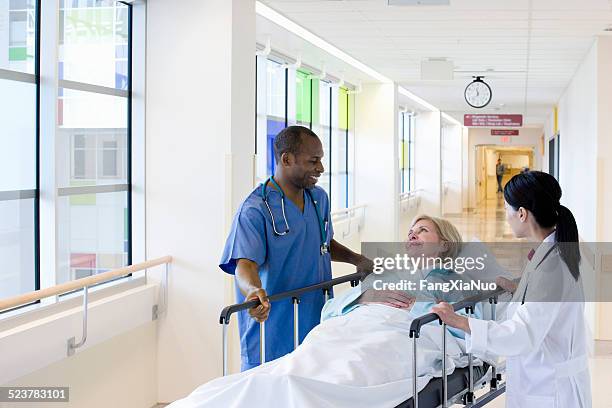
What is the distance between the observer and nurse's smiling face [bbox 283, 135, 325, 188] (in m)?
3.63

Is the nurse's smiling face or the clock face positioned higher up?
the clock face

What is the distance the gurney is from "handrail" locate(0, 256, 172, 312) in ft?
3.30

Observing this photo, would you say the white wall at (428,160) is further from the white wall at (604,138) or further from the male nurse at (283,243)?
the male nurse at (283,243)

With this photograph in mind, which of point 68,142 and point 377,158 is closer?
point 68,142

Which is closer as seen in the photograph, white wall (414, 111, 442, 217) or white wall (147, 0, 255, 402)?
white wall (147, 0, 255, 402)

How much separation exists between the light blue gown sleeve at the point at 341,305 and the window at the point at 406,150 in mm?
14368

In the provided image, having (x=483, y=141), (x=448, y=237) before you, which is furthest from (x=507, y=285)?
(x=483, y=141)

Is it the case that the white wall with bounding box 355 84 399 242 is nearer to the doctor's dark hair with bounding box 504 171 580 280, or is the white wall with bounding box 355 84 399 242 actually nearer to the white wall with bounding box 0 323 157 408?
the white wall with bounding box 0 323 157 408

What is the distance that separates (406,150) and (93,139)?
14595 mm

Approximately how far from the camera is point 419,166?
20.7 m

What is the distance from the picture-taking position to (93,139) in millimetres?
5125

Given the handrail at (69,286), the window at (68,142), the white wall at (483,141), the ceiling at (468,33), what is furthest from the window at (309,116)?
the white wall at (483,141)

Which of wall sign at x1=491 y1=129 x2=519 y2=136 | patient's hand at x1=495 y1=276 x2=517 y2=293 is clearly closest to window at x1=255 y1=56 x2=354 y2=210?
patient's hand at x1=495 y1=276 x2=517 y2=293

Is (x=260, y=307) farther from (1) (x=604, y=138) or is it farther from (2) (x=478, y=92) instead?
(2) (x=478, y=92)
